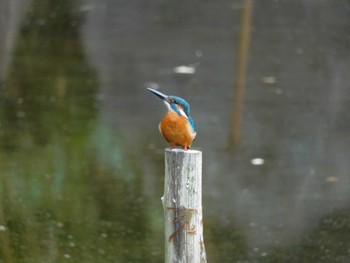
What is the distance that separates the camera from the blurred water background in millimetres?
6414

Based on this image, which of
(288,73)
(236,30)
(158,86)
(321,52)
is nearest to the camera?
(158,86)

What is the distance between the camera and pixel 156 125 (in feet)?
30.0

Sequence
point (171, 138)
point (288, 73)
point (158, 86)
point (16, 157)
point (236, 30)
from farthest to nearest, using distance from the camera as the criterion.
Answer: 1. point (236, 30)
2. point (288, 73)
3. point (158, 86)
4. point (16, 157)
5. point (171, 138)

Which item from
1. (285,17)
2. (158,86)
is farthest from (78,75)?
(285,17)

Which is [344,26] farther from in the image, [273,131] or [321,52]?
[273,131]

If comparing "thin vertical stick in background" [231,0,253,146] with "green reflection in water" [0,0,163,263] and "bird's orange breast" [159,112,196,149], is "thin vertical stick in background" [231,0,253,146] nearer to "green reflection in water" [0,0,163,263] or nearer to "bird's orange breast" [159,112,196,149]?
"green reflection in water" [0,0,163,263]

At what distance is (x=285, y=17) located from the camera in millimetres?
13922

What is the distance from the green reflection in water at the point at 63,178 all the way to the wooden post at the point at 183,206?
204cm

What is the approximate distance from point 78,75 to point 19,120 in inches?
82.4

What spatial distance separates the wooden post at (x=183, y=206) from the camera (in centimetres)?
386

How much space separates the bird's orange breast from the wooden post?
1.09 feet

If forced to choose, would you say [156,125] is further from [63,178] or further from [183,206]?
[183,206]

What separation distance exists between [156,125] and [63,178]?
1893mm

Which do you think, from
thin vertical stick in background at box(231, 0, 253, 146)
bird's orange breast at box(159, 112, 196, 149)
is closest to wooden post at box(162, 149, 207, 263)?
bird's orange breast at box(159, 112, 196, 149)
